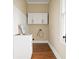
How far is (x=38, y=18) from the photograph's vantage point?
28.5 ft

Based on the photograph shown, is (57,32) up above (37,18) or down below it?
below

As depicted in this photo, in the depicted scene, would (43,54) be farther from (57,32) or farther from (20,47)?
(20,47)

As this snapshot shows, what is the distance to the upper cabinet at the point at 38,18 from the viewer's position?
8672 mm

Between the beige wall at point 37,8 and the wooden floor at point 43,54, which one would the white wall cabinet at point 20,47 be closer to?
the wooden floor at point 43,54

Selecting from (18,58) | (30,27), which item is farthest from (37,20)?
(18,58)

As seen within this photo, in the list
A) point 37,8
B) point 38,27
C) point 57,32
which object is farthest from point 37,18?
point 57,32

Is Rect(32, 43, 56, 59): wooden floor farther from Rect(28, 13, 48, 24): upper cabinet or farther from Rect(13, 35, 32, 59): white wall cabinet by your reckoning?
Rect(28, 13, 48, 24): upper cabinet

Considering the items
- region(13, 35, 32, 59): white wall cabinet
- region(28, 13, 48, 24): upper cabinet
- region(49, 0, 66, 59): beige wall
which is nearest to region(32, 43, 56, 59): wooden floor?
region(49, 0, 66, 59): beige wall

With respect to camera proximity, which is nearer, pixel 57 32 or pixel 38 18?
pixel 57 32

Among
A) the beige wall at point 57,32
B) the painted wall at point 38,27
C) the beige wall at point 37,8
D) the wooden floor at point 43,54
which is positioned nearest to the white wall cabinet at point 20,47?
the beige wall at point 57,32

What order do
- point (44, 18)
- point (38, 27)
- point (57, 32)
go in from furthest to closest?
point (38, 27) → point (44, 18) → point (57, 32)
